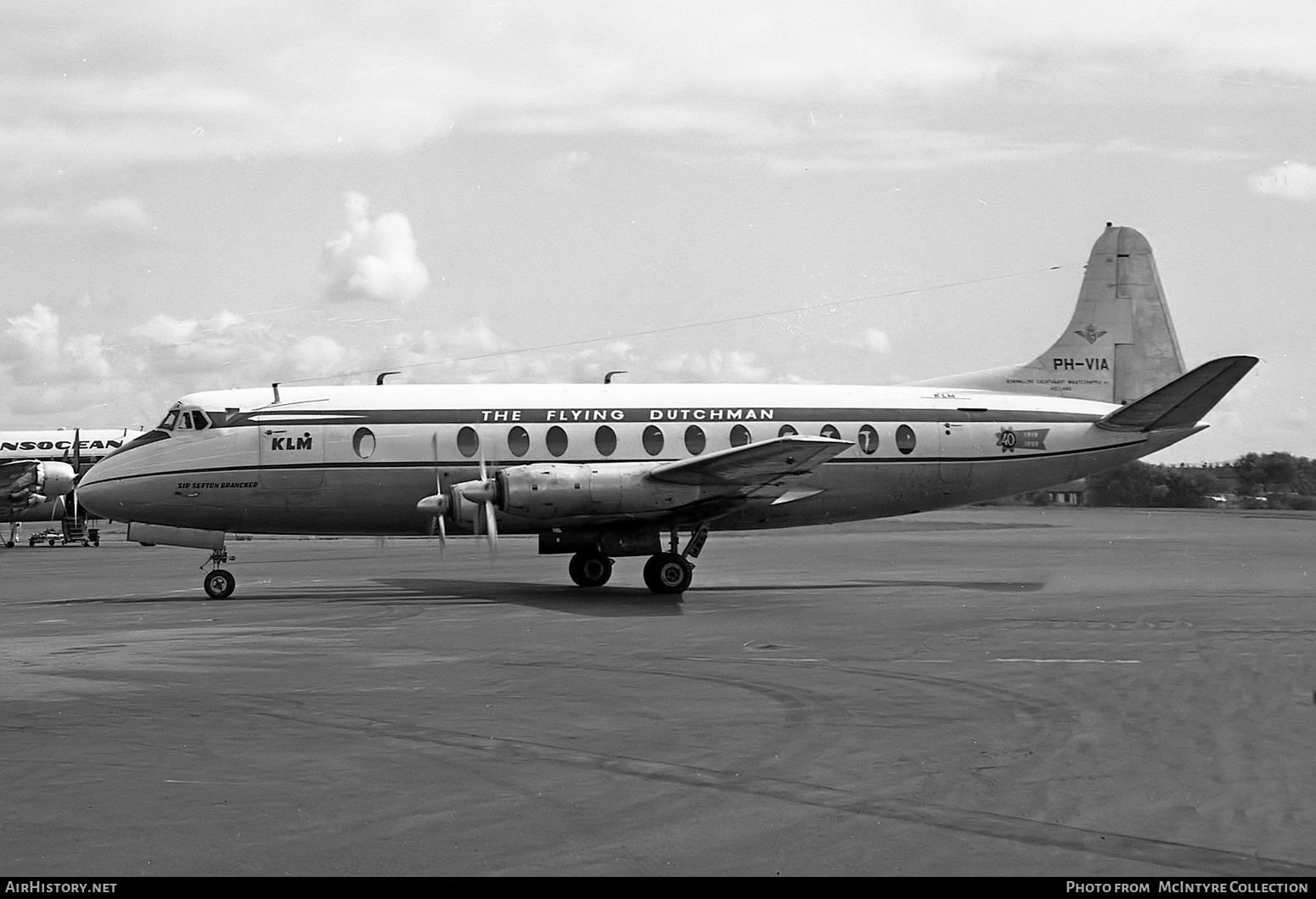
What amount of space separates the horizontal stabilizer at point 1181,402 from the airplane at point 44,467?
103 ft

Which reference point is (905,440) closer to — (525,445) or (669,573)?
(669,573)

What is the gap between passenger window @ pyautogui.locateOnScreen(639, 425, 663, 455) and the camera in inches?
938

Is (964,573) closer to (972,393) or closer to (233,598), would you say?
(972,393)

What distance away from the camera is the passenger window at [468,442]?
23359 mm

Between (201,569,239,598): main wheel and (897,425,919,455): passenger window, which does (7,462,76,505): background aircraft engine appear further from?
(897,425,919,455): passenger window

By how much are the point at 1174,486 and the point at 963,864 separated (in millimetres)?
95621

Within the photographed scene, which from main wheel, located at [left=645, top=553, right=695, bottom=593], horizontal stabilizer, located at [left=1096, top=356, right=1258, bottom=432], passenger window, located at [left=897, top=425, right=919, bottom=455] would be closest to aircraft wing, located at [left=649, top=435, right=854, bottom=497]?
main wheel, located at [left=645, top=553, right=695, bottom=593]

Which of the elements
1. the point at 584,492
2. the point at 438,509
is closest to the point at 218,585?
Result: the point at 438,509

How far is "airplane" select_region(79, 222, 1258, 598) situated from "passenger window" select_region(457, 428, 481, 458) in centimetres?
2

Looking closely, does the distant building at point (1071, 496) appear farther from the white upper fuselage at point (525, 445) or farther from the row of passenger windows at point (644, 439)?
the row of passenger windows at point (644, 439)

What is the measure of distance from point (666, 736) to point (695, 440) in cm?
1458

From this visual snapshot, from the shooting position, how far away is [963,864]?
6.29 m

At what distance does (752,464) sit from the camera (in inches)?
829

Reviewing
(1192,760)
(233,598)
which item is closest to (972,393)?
(233,598)
